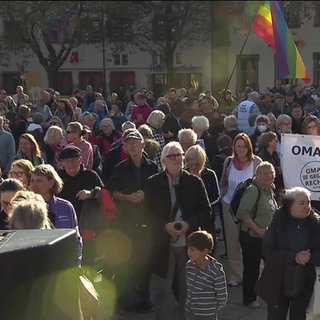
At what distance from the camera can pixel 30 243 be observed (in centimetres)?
288

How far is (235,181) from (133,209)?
123cm

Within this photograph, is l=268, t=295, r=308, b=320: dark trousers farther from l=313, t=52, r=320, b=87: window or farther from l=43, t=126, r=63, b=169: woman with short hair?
l=313, t=52, r=320, b=87: window

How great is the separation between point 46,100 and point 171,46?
76.4 ft

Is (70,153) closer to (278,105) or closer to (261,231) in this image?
(261,231)

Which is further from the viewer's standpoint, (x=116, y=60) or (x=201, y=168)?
(x=116, y=60)

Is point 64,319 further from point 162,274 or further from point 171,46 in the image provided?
point 171,46

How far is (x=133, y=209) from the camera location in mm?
6270

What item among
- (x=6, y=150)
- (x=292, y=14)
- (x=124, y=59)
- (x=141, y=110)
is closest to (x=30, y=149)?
(x=6, y=150)

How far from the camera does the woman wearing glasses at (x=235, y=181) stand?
6859 millimetres

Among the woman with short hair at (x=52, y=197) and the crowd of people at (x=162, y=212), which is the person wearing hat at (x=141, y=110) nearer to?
the crowd of people at (x=162, y=212)

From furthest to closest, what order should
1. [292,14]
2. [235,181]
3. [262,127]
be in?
[292,14], [262,127], [235,181]

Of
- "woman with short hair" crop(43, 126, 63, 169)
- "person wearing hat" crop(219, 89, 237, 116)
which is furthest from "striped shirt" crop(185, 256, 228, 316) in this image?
"person wearing hat" crop(219, 89, 237, 116)

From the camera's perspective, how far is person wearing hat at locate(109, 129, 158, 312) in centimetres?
620

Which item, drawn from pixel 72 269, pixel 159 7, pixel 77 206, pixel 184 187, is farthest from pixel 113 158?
pixel 159 7
